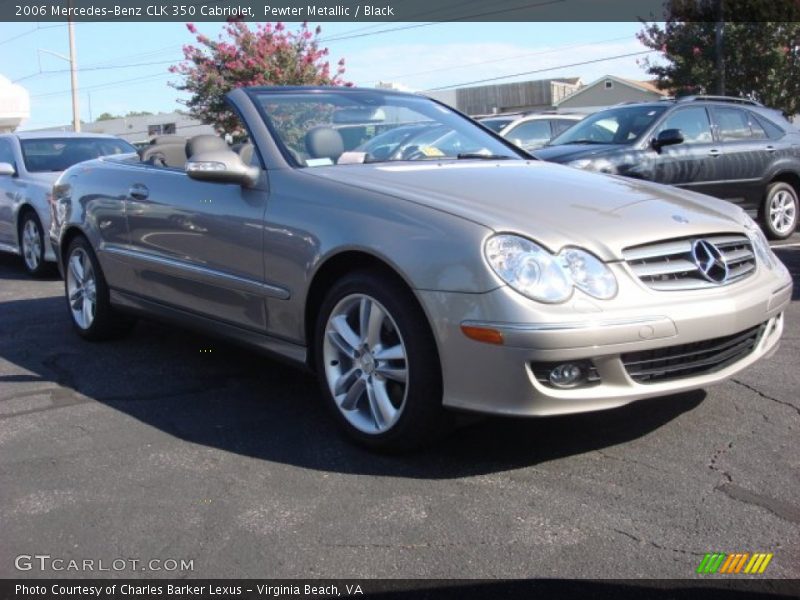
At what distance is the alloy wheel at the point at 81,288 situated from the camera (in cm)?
581

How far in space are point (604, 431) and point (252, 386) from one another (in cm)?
195

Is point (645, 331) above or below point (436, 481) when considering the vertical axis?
above

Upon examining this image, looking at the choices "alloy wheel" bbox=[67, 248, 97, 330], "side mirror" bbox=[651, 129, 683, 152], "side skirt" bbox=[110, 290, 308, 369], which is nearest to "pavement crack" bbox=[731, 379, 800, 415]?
"side skirt" bbox=[110, 290, 308, 369]

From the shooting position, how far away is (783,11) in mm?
15188

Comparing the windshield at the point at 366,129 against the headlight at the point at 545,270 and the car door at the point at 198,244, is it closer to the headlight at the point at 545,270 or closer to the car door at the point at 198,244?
the car door at the point at 198,244

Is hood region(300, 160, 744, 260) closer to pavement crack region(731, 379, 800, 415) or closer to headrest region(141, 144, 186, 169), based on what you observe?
pavement crack region(731, 379, 800, 415)

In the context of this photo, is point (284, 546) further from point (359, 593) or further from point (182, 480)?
point (182, 480)

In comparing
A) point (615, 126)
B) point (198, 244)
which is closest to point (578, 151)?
point (615, 126)

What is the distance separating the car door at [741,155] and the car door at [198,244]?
6.93 m

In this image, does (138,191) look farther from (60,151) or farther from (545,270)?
(60,151)

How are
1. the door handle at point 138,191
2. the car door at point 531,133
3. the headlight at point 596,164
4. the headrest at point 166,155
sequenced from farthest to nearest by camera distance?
the car door at point 531,133
the headlight at point 596,164
the headrest at point 166,155
the door handle at point 138,191

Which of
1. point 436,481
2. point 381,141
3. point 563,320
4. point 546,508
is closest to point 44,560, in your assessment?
point 436,481

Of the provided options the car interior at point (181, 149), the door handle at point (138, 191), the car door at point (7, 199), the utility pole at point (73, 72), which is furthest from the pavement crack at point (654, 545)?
the utility pole at point (73, 72)

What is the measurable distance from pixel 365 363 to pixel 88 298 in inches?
114
